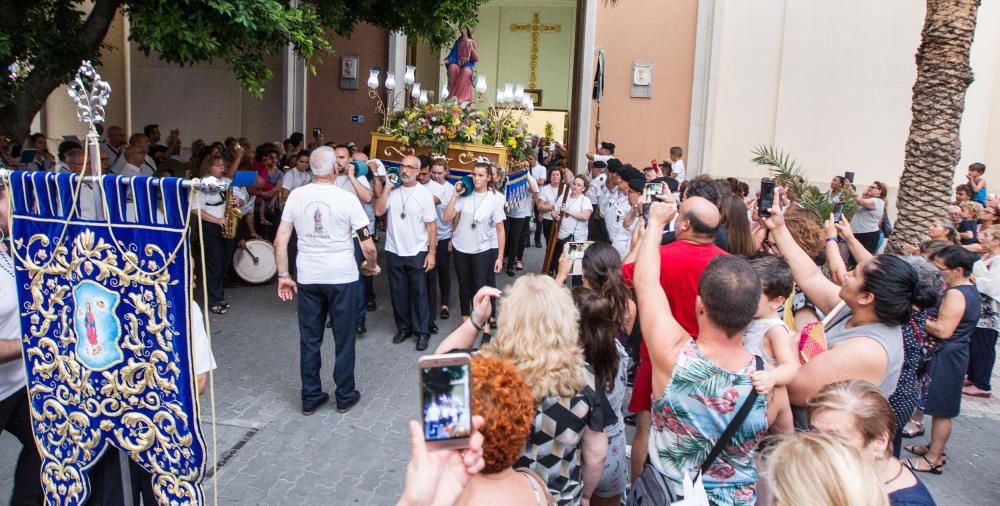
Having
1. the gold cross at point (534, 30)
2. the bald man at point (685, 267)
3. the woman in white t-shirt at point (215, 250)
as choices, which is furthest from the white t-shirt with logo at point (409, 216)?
the gold cross at point (534, 30)

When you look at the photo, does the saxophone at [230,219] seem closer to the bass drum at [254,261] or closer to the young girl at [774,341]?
the bass drum at [254,261]

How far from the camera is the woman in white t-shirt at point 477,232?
7.87 meters

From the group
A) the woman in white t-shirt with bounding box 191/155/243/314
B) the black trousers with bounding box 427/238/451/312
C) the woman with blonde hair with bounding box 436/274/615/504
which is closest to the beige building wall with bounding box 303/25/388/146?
the woman in white t-shirt with bounding box 191/155/243/314

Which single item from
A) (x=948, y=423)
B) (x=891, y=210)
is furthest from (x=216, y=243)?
(x=891, y=210)

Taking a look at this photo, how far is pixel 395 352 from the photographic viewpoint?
7520mm

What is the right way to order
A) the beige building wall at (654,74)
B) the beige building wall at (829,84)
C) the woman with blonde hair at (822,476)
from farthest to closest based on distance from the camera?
the beige building wall at (654,74)
the beige building wall at (829,84)
the woman with blonde hair at (822,476)

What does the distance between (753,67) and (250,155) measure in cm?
1069

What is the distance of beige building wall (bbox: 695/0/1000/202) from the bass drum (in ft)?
34.7

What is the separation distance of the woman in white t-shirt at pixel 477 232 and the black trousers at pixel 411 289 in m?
0.47

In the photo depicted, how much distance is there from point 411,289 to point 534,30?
20343mm

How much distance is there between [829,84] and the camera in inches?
619

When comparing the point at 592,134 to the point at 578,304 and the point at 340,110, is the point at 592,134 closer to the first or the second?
the point at 340,110

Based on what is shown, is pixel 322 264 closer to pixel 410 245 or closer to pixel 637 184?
pixel 410 245

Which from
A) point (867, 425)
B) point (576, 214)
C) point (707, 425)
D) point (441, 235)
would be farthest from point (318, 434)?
point (576, 214)
